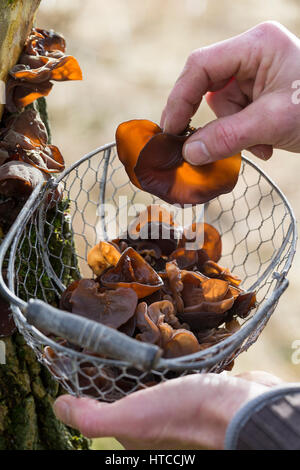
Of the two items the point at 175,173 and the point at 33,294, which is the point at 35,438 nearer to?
the point at 33,294

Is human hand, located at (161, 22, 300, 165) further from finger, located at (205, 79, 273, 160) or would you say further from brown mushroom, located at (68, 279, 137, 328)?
brown mushroom, located at (68, 279, 137, 328)

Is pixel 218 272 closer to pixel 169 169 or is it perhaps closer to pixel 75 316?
pixel 169 169

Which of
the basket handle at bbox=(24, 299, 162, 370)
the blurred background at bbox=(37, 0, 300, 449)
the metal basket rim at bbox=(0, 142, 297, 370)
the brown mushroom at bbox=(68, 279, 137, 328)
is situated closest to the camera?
the basket handle at bbox=(24, 299, 162, 370)

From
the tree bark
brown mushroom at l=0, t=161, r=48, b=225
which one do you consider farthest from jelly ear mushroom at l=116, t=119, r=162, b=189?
the tree bark

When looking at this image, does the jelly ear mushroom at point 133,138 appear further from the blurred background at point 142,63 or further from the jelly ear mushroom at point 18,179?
the blurred background at point 142,63

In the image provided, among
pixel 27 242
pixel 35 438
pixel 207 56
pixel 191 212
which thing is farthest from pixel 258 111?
pixel 35 438

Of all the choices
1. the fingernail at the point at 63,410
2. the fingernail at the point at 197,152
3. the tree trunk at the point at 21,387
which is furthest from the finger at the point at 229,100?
the fingernail at the point at 63,410
